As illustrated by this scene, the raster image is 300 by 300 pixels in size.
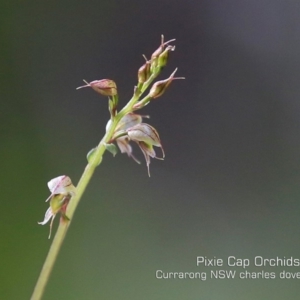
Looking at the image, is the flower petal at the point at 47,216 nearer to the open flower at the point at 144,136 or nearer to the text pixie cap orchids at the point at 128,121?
the text pixie cap orchids at the point at 128,121

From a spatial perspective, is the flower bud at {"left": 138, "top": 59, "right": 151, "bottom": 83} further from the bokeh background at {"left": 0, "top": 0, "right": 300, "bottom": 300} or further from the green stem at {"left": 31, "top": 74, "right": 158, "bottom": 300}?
the bokeh background at {"left": 0, "top": 0, "right": 300, "bottom": 300}

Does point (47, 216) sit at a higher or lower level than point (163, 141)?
lower

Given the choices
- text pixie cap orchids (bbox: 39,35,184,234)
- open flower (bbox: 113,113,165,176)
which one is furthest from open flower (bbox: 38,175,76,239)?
open flower (bbox: 113,113,165,176)

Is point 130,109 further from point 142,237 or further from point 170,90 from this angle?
point 142,237

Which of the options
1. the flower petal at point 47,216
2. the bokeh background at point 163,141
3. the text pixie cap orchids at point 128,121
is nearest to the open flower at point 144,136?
the text pixie cap orchids at point 128,121

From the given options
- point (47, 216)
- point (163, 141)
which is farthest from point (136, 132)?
point (47, 216)

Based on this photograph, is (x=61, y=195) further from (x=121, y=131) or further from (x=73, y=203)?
(x=121, y=131)

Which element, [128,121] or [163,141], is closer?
[128,121]
